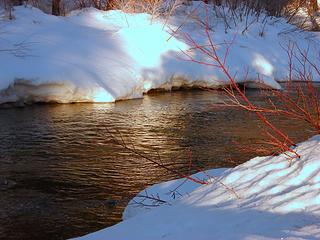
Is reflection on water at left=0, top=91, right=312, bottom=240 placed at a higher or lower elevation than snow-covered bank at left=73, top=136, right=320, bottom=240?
lower

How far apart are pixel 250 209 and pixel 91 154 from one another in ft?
17.7

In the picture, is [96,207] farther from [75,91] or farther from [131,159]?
[75,91]

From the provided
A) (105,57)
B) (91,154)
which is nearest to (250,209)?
(91,154)

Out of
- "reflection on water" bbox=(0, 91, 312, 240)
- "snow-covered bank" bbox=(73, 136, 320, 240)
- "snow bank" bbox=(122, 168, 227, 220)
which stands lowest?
"reflection on water" bbox=(0, 91, 312, 240)

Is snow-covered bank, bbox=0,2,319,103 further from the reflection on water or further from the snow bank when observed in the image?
the snow bank

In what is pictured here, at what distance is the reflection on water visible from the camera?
6.55 m

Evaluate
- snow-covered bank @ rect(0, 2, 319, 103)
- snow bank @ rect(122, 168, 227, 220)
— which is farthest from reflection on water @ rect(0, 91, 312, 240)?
snow-covered bank @ rect(0, 2, 319, 103)

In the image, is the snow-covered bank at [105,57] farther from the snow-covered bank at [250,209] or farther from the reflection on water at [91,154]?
the snow-covered bank at [250,209]

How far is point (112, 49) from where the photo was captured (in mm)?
17625

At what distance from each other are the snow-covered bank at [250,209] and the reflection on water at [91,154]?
162 centimetres

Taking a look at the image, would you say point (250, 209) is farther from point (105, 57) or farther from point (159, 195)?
point (105, 57)

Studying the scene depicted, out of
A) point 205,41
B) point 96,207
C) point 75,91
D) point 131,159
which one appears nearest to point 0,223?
point 96,207

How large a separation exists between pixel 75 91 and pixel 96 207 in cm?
842

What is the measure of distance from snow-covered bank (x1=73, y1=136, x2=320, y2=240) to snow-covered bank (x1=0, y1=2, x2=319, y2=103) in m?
7.03
